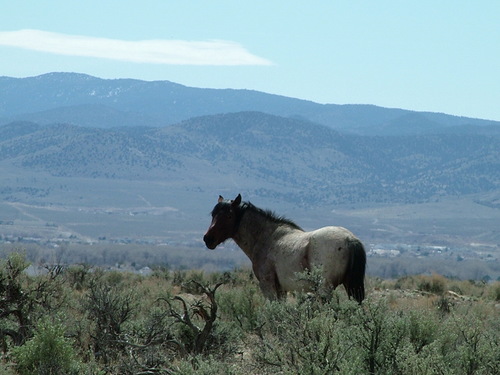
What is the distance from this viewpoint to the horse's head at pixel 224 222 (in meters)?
12.7

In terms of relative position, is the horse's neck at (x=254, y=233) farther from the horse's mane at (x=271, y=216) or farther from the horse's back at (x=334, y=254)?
the horse's back at (x=334, y=254)

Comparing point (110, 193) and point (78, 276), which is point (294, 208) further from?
point (78, 276)

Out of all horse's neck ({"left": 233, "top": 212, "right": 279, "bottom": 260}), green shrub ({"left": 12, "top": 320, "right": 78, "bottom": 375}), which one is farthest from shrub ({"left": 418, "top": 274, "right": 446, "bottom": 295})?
green shrub ({"left": 12, "top": 320, "right": 78, "bottom": 375})

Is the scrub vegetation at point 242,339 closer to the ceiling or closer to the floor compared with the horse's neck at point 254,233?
closer to the floor

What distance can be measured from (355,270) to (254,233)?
2018 millimetres

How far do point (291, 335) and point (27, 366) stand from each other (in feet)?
7.37

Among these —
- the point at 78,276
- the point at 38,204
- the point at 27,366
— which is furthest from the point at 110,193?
the point at 27,366

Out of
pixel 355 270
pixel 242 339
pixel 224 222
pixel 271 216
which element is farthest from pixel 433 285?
pixel 242 339

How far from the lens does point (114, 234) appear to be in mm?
132375

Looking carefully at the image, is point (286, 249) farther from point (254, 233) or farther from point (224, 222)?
point (224, 222)

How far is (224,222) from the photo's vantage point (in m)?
12.7

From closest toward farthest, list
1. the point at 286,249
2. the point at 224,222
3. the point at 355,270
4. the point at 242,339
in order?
the point at 242,339 < the point at 355,270 < the point at 286,249 < the point at 224,222

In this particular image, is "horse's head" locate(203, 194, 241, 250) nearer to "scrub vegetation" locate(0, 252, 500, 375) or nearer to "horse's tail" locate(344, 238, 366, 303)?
"scrub vegetation" locate(0, 252, 500, 375)

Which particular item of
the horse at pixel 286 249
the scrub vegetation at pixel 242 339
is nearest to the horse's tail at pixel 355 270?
the horse at pixel 286 249
